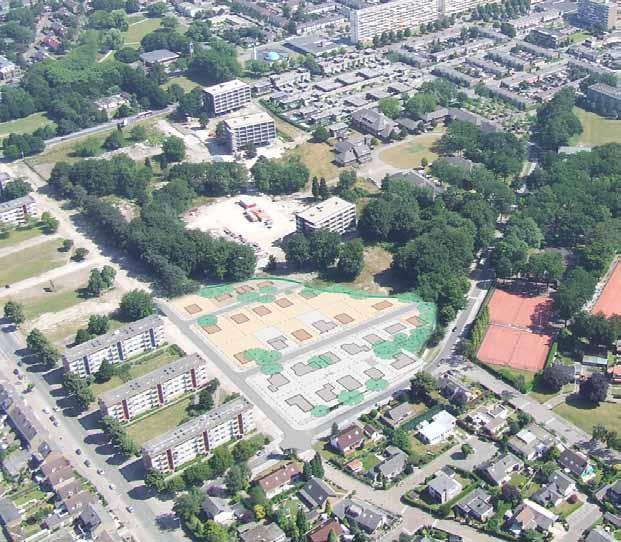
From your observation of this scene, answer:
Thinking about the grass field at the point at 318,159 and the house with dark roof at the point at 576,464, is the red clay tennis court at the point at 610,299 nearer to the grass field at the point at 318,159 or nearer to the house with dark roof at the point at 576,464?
the house with dark roof at the point at 576,464

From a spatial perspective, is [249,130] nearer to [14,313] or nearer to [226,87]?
[226,87]

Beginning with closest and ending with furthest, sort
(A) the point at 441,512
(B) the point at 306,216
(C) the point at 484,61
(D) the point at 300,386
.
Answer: (A) the point at 441,512 < (D) the point at 300,386 < (B) the point at 306,216 < (C) the point at 484,61

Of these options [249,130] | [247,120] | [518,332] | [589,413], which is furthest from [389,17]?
[589,413]

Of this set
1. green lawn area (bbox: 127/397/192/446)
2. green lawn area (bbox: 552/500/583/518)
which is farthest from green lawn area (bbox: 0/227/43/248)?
green lawn area (bbox: 552/500/583/518)

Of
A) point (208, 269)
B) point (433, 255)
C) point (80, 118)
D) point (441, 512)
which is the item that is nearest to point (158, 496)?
point (441, 512)

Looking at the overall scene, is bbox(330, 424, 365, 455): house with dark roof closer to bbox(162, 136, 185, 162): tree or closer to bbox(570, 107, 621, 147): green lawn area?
bbox(162, 136, 185, 162): tree

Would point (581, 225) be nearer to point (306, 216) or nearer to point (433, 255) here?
point (433, 255)
